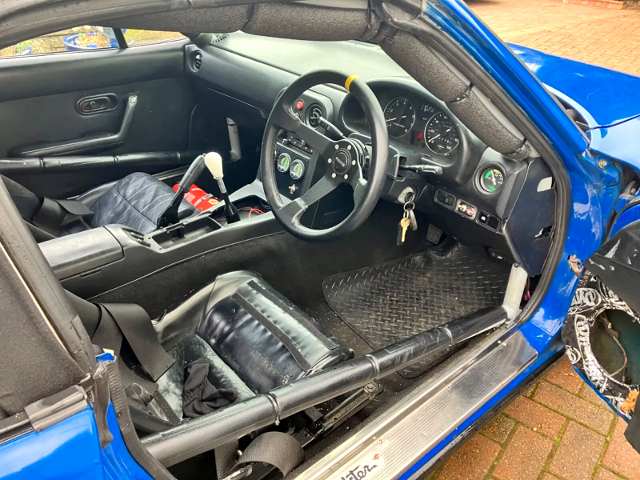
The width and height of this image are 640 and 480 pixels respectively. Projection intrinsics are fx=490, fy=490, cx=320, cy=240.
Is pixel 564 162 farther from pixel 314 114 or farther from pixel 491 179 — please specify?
pixel 314 114

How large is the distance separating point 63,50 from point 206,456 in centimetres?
218

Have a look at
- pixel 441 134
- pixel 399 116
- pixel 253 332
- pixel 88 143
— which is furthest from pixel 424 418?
pixel 88 143

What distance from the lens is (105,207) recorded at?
247 centimetres

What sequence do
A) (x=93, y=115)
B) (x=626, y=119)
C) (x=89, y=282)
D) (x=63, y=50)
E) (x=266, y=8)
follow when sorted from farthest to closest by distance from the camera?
(x=93, y=115)
(x=63, y=50)
(x=89, y=282)
(x=626, y=119)
(x=266, y=8)

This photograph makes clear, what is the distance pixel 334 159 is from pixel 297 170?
559mm

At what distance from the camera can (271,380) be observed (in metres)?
1.63

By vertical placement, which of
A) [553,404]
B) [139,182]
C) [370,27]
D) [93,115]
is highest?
[370,27]

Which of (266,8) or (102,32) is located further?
(102,32)

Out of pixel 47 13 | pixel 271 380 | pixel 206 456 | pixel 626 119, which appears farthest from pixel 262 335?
pixel 626 119

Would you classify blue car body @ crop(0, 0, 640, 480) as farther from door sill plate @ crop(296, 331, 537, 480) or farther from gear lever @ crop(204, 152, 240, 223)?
gear lever @ crop(204, 152, 240, 223)

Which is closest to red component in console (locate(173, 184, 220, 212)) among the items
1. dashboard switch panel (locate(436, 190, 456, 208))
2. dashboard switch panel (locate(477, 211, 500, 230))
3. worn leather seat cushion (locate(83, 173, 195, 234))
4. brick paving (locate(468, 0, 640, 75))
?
worn leather seat cushion (locate(83, 173, 195, 234))

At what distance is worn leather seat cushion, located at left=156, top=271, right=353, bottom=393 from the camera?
1624mm

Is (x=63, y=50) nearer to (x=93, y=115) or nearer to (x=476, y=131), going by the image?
(x=93, y=115)

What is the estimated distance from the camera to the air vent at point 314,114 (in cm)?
216
